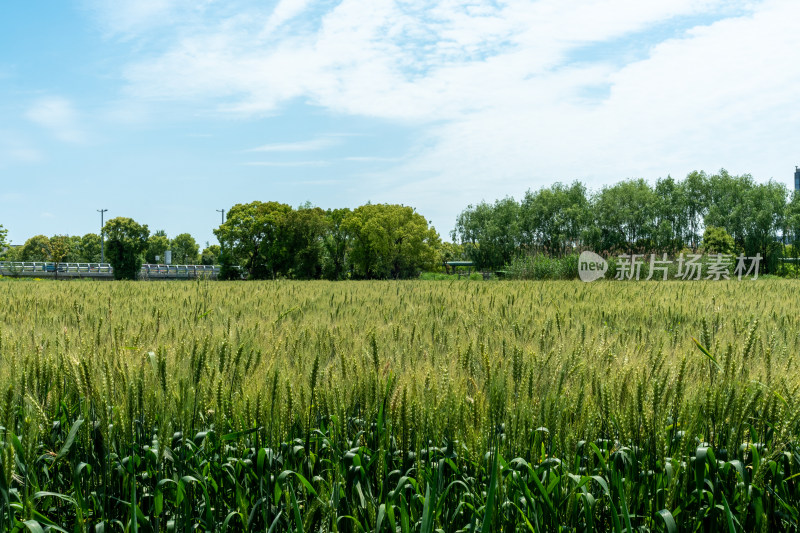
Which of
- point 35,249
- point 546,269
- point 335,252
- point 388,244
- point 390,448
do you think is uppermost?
point 35,249

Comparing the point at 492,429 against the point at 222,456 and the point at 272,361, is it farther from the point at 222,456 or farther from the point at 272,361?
the point at 272,361

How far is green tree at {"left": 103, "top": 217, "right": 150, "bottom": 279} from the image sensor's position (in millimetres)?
58094

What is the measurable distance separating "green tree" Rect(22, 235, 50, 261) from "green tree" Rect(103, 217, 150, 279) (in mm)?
38122

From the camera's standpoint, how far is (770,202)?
52250 millimetres

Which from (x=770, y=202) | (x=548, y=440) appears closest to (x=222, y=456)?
(x=548, y=440)

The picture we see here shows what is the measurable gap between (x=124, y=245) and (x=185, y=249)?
60.0 metres

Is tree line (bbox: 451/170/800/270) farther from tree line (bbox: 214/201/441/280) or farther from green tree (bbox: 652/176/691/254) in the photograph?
tree line (bbox: 214/201/441/280)

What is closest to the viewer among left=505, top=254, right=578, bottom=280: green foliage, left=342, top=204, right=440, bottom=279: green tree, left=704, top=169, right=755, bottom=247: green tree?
left=505, top=254, right=578, bottom=280: green foliage

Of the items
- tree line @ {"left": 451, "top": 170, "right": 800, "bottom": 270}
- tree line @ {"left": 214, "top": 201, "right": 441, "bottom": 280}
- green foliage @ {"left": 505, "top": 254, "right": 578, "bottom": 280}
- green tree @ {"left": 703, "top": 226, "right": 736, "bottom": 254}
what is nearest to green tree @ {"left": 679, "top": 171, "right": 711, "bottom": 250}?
tree line @ {"left": 451, "top": 170, "right": 800, "bottom": 270}

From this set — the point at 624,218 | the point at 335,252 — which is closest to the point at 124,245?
the point at 335,252

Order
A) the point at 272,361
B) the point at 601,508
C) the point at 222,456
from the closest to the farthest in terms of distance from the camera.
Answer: the point at 601,508 < the point at 222,456 < the point at 272,361

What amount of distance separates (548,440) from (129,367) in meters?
1.73

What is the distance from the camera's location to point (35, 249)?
88250mm

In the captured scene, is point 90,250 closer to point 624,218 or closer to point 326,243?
point 326,243
